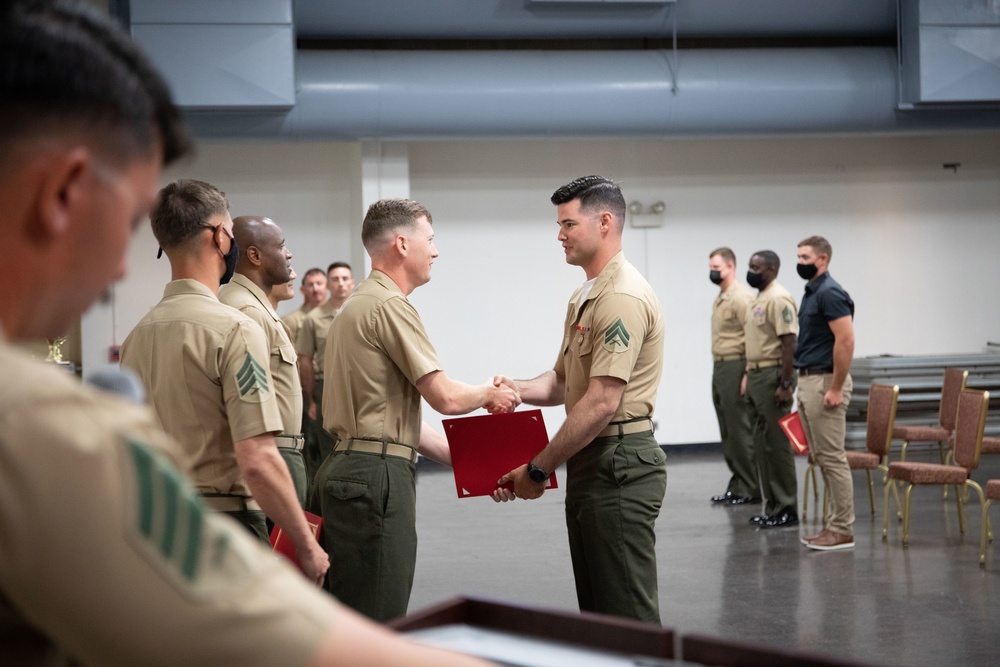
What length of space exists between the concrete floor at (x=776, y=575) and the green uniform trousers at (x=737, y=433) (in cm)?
26

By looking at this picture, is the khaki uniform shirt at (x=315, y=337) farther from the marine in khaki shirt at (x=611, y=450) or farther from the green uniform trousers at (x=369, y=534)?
the green uniform trousers at (x=369, y=534)

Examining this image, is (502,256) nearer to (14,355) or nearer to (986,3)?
(986,3)

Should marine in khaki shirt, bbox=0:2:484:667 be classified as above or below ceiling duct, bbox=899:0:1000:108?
below

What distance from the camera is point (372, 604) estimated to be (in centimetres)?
304

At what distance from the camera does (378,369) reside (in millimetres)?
3143

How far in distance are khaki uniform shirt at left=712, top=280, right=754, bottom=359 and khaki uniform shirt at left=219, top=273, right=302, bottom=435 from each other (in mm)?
4802

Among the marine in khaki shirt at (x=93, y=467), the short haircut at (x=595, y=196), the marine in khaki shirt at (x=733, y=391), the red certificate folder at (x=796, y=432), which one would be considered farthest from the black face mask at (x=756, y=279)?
the marine in khaki shirt at (x=93, y=467)

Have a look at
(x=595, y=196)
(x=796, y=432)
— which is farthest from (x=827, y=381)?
(x=595, y=196)

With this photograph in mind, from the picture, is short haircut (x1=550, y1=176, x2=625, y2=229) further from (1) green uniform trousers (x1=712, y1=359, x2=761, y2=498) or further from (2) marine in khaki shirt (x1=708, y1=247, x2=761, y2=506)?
(1) green uniform trousers (x1=712, y1=359, x2=761, y2=498)

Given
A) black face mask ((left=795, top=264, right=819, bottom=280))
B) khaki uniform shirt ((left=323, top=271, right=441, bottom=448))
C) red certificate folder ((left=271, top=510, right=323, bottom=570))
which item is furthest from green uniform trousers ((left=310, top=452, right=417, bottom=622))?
black face mask ((left=795, top=264, right=819, bottom=280))

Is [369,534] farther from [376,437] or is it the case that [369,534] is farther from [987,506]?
[987,506]

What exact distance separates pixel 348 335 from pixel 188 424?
745 millimetres

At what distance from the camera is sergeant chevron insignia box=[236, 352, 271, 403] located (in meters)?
2.48

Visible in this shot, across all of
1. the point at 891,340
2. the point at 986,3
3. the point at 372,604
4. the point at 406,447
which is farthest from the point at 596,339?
the point at 891,340
